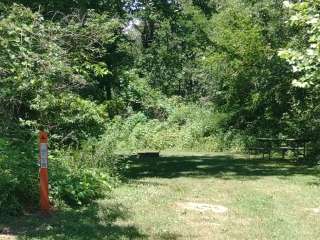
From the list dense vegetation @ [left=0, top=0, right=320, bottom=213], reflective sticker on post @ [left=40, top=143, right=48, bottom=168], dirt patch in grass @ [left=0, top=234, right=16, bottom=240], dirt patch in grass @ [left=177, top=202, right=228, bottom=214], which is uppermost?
dense vegetation @ [left=0, top=0, right=320, bottom=213]

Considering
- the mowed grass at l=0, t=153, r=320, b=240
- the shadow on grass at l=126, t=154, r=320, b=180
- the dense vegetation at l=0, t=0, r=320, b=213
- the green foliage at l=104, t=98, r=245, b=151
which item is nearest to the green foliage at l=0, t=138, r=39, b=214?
the dense vegetation at l=0, t=0, r=320, b=213

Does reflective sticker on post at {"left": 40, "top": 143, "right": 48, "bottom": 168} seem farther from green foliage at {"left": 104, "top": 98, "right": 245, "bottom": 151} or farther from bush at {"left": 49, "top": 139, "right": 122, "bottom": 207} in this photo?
green foliage at {"left": 104, "top": 98, "right": 245, "bottom": 151}

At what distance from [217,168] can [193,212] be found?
826cm

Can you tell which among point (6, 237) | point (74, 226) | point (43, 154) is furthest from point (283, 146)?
point (6, 237)

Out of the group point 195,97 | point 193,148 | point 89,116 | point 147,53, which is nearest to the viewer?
point 89,116

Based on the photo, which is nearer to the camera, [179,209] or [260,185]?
[179,209]

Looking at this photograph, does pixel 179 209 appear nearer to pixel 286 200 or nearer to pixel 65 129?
pixel 286 200

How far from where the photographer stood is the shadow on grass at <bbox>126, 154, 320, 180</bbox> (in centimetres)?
1582

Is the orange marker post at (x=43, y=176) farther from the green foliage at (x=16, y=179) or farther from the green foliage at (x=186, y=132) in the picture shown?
the green foliage at (x=186, y=132)

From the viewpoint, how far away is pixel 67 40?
11.9m

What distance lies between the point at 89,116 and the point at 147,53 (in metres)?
20.1

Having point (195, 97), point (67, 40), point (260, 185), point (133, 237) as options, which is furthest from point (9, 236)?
point (195, 97)

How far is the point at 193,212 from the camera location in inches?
381

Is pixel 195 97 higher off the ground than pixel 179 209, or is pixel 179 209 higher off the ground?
pixel 195 97
